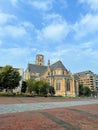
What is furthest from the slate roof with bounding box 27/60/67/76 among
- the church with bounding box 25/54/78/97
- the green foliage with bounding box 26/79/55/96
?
the green foliage with bounding box 26/79/55/96

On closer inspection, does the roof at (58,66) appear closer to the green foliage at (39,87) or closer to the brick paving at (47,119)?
the green foliage at (39,87)

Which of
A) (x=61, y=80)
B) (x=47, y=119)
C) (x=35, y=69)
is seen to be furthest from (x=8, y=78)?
(x=35, y=69)

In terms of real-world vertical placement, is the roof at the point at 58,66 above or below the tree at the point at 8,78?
above

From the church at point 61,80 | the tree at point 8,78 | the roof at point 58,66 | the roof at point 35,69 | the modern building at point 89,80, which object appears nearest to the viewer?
the tree at point 8,78

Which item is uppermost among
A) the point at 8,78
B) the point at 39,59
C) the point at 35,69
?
the point at 39,59

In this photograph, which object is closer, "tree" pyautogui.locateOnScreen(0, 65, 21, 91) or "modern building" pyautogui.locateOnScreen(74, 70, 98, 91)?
"tree" pyautogui.locateOnScreen(0, 65, 21, 91)

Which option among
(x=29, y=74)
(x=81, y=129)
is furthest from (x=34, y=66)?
(x=81, y=129)

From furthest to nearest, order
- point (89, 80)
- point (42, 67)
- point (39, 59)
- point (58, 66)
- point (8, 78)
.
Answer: point (89, 80) → point (39, 59) → point (42, 67) → point (58, 66) → point (8, 78)

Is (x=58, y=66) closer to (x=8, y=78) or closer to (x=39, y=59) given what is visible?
(x=39, y=59)

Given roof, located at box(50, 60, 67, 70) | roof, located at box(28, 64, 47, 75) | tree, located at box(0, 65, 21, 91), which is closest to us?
tree, located at box(0, 65, 21, 91)

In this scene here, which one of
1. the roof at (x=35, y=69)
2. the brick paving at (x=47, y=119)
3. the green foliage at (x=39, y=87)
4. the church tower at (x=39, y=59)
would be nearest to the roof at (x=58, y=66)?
the roof at (x=35, y=69)

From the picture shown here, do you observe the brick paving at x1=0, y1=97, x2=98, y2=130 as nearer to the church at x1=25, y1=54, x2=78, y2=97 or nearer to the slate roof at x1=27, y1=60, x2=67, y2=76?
the church at x1=25, y1=54, x2=78, y2=97

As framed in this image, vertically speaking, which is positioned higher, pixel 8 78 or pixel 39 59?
pixel 39 59

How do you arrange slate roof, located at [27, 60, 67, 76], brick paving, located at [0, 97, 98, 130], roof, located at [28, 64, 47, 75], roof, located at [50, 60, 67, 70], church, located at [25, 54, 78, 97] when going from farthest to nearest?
roof, located at [28, 64, 47, 75]
slate roof, located at [27, 60, 67, 76]
roof, located at [50, 60, 67, 70]
church, located at [25, 54, 78, 97]
brick paving, located at [0, 97, 98, 130]
